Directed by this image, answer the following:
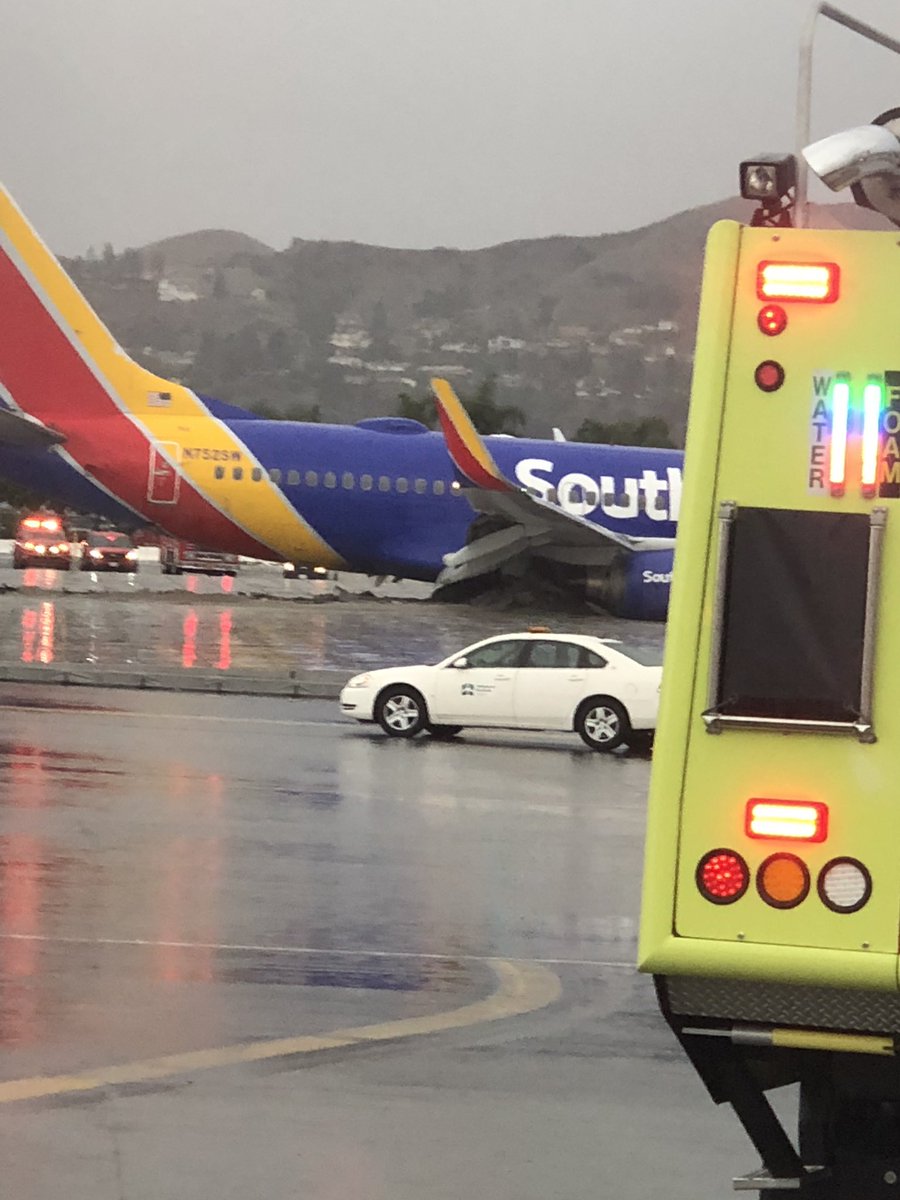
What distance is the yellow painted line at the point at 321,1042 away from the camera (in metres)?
7.92

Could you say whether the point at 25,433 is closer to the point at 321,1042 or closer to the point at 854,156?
the point at 321,1042

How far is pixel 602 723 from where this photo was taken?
23984mm

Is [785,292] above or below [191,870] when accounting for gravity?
above

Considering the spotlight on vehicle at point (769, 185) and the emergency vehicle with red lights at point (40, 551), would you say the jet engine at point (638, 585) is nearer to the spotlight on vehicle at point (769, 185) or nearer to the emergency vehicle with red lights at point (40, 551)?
the emergency vehicle with red lights at point (40, 551)

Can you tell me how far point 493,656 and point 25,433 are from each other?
20223mm

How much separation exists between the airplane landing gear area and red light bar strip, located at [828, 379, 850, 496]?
1334 millimetres

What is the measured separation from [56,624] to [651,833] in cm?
3285

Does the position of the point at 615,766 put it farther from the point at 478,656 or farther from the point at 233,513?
the point at 233,513

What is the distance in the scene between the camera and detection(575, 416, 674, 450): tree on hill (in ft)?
391

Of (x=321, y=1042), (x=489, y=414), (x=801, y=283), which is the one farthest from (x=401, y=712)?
(x=489, y=414)

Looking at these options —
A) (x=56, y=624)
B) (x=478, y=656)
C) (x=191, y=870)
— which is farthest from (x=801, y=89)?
(x=56, y=624)

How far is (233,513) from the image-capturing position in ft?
139

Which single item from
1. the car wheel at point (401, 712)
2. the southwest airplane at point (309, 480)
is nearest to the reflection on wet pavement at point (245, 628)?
the southwest airplane at point (309, 480)

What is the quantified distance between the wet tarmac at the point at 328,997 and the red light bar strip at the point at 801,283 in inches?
116
